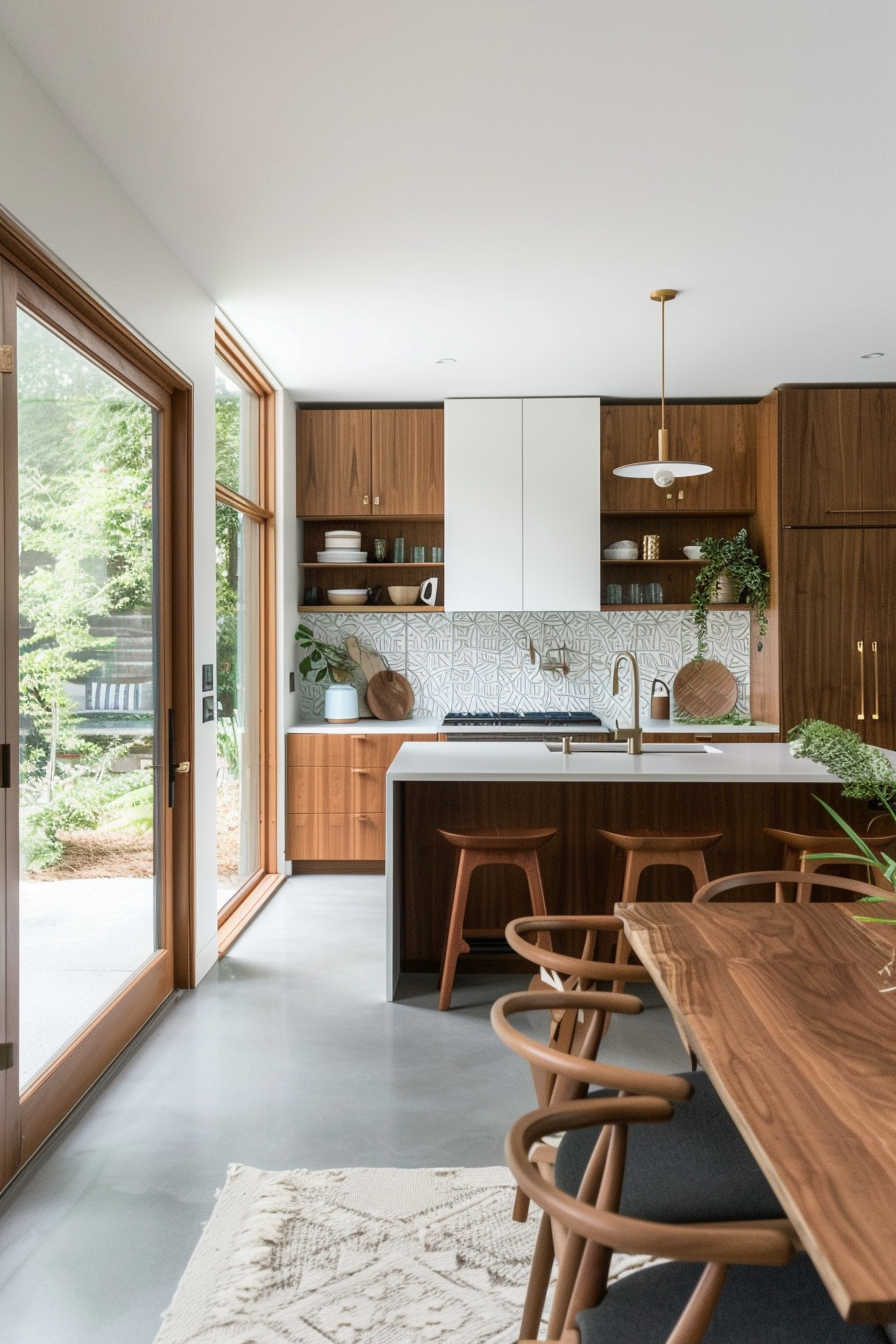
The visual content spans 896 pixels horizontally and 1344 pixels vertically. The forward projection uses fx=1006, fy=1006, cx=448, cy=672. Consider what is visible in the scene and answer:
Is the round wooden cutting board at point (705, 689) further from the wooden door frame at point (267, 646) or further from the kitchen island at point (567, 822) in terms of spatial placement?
the wooden door frame at point (267, 646)

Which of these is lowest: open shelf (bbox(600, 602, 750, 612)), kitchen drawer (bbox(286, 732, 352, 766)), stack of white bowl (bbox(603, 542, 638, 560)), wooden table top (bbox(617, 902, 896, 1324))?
wooden table top (bbox(617, 902, 896, 1324))

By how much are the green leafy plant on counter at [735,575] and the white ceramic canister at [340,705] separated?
2.09 meters

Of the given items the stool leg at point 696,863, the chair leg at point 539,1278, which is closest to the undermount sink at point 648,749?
the stool leg at point 696,863

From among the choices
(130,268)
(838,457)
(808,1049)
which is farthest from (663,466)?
(808,1049)

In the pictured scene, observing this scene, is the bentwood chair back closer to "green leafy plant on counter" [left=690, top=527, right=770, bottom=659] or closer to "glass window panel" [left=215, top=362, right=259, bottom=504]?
"glass window panel" [left=215, top=362, right=259, bottom=504]

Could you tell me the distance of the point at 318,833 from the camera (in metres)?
5.79

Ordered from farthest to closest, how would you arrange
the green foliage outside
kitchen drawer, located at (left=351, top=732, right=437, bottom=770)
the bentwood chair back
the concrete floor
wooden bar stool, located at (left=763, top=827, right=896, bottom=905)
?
kitchen drawer, located at (left=351, top=732, right=437, bottom=770), wooden bar stool, located at (left=763, top=827, right=896, bottom=905), the green foliage outside, the concrete floor, the bentwood chair back

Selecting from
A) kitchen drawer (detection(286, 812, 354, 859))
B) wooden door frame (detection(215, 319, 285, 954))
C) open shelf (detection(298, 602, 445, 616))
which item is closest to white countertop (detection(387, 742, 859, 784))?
wooden door frame (detection(215, 319, 285, 954))

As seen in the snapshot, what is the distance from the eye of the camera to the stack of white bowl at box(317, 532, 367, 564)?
602cm

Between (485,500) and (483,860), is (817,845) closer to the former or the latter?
(483,860)

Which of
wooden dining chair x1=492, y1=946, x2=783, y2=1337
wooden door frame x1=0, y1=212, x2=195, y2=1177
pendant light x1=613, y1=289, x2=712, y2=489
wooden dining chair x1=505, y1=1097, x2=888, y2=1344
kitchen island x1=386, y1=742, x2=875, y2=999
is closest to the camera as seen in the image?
wooden dining chair x1=505, y1=1097, x2=888, y2=1344

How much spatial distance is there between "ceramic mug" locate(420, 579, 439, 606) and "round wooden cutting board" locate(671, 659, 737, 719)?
61.9 inches

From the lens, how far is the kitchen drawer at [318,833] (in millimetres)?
5785

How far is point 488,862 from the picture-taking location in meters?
3.58
